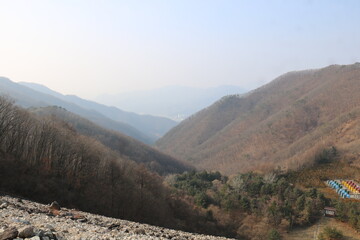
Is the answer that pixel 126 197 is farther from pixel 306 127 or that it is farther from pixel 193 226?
pixel 306 127

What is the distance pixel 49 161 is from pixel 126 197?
1102 centimetres

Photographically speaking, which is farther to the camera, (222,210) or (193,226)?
(222,210)

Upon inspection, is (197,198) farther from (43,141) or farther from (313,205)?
(43,141)

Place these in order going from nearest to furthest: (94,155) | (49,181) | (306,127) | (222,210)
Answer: (49,181) < (94,155) < (222,210) < (306,127)

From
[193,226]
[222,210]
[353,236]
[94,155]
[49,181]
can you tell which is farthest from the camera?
[222,210]

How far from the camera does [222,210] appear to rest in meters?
47.2

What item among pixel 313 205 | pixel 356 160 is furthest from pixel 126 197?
pixel 356 160

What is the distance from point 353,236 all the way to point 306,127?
4836 inches

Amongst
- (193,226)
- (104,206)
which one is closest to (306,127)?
(193,226)

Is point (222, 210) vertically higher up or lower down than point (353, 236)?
lower down

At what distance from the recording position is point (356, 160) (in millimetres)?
71938

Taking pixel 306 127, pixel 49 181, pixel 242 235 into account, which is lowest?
pixel 242 235

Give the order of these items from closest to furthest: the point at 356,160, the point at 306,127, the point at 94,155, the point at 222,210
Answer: the point at 94,155
the point at 222,210
the point at 356,160
the point at 306,127

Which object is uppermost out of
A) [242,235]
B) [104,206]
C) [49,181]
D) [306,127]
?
[306,127]
